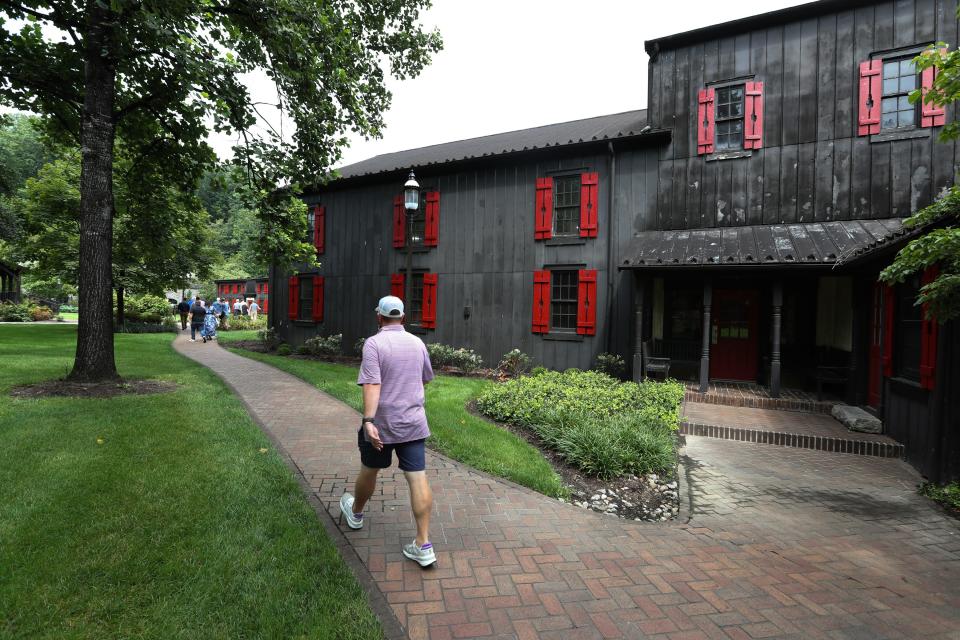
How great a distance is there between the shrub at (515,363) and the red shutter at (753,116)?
7.01m

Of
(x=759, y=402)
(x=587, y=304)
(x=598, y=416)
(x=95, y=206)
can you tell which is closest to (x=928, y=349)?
(x=759, y=402)

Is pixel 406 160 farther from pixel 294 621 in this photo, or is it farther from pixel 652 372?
pixel 294 621

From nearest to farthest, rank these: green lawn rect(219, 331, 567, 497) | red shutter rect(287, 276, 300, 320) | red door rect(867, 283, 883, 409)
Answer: green lawn rect(219, 331, 567, 497)
red door rect(867, 283, 883, 409)
red shutter rect(287, 276, 300, 320)

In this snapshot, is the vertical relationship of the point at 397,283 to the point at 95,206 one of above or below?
below

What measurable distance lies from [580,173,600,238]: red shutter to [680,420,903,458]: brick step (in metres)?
5.56

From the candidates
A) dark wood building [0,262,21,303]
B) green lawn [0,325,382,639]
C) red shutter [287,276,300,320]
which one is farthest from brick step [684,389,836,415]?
dark wood building [0,262,21,303]

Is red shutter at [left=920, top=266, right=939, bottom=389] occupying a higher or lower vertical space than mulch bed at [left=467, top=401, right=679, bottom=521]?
higher

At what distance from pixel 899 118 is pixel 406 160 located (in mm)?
13876

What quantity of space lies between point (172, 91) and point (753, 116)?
11.8 m

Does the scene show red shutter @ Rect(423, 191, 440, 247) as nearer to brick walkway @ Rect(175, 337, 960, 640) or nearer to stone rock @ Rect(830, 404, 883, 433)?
brick walkway @ Rect(175, 337, 960, 640)

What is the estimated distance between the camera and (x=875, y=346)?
7.89 metres

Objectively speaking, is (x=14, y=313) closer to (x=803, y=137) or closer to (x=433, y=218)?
(x=433, y=218)

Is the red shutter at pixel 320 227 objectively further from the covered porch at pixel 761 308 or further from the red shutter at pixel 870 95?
the red shutter at pixel 870 95

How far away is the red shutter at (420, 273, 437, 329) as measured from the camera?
539 inches
